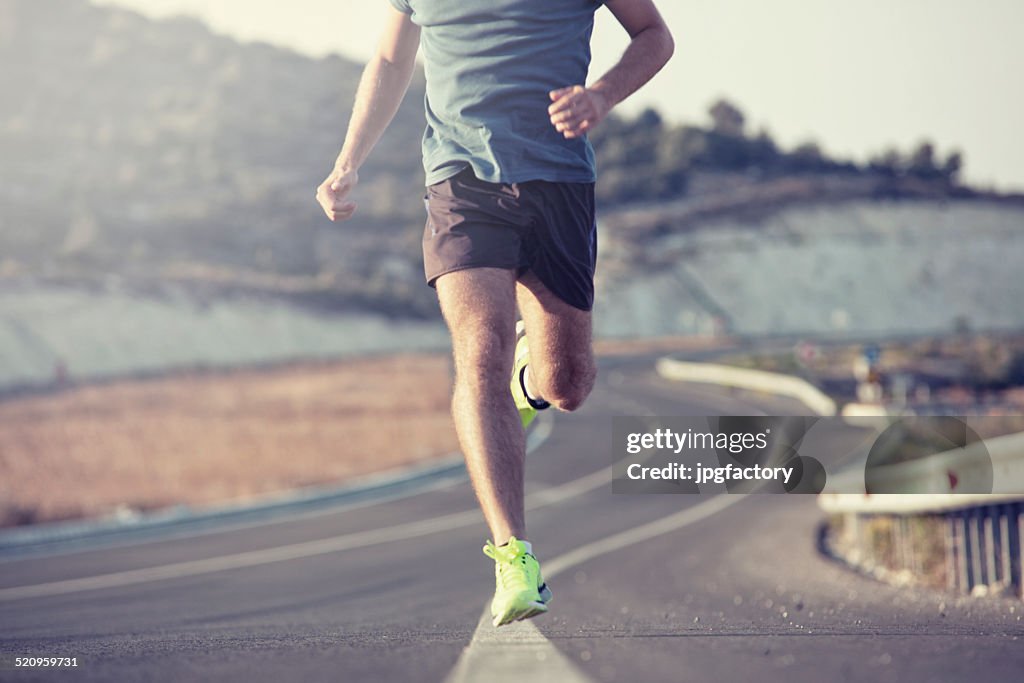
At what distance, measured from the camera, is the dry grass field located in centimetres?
2192

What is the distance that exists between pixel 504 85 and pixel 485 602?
3.93 metres

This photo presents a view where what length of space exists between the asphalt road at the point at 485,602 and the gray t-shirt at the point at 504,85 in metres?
1.63

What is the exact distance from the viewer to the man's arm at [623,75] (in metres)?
4.48

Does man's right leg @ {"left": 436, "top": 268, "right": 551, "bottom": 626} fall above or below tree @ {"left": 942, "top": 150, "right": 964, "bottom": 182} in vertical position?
below

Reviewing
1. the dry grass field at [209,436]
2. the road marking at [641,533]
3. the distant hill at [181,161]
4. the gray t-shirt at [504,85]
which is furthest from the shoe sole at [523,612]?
the distant hill at [181,161]

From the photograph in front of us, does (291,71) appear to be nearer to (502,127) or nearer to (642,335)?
(642,335)

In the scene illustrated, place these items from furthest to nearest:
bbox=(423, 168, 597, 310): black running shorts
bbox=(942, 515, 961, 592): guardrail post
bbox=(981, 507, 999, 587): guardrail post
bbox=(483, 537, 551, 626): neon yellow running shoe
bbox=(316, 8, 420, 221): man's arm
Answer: bbox=(942, 515, 961, 592): guardrail post < bbox=(981, 507, 999, 587): guardrail post < bbox=(316, 8, 420, 221): man's arm < bbox=(423, 168, 597, 310): black running shorts < bbox=(483, 537, 551, 626): neon yellow running shoe

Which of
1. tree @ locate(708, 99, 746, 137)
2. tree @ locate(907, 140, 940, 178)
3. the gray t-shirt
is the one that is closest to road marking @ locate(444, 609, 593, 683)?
the gray t-shirt

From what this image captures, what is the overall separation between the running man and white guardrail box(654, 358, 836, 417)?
96.9 feet

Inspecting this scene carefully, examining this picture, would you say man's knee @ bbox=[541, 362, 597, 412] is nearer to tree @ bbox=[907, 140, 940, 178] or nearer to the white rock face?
the white rock face

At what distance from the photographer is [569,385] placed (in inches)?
202

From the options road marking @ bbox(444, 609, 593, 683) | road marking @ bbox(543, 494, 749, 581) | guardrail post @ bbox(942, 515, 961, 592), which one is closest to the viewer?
road marking @ bbox(444, 609, 593, 683)

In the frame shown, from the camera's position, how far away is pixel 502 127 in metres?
4.73

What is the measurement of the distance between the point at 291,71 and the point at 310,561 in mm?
139185
